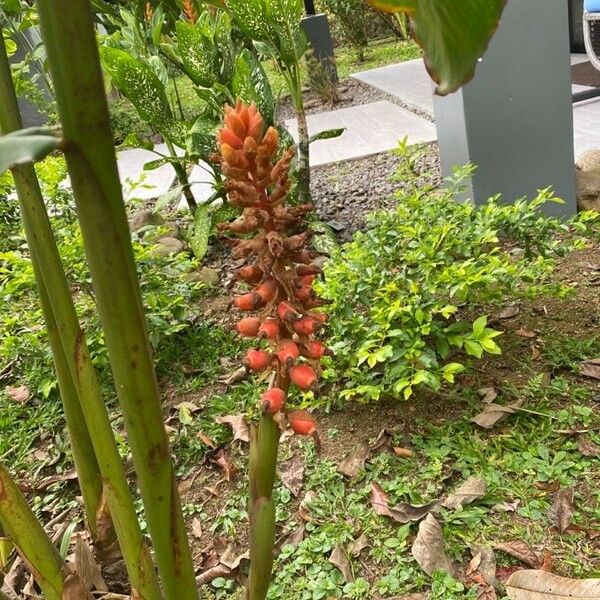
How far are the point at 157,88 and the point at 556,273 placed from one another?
6.11ft

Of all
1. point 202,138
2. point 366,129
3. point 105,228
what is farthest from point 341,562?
point 366,129

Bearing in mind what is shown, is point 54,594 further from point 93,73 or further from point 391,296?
point 391,296

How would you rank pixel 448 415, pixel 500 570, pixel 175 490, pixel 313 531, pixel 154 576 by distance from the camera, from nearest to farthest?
1. pixel 175 490
2. pixel 154 576
3. pixel 500 570
4. pixel 313 531
5. pixel 448 415

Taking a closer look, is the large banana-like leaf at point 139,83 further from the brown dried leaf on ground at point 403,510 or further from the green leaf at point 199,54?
the brown dried leaf on ground at point 403,510

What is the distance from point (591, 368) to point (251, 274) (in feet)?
4.94

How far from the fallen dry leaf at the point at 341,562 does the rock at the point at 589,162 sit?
2.56 m

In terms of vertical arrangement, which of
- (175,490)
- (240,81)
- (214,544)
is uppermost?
(240,81)

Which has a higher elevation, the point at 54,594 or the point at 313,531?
the point at 54,594

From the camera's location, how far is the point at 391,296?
186 centimetres

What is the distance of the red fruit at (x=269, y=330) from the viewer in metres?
0.65

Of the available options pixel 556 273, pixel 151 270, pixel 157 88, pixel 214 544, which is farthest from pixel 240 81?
pixel 214 544

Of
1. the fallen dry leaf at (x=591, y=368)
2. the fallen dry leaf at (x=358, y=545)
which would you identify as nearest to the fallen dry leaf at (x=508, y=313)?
the fallen dry leaf at (x=591, y=368)

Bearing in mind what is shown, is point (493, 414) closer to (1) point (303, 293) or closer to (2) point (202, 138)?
(1) point (303, 293)

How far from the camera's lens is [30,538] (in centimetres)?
89
